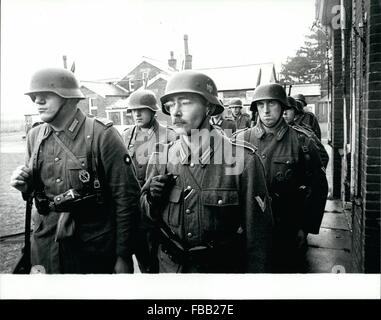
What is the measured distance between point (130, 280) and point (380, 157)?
207cm

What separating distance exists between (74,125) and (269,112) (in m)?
2.16

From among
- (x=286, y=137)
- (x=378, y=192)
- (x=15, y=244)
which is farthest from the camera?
(x=15, y=244)

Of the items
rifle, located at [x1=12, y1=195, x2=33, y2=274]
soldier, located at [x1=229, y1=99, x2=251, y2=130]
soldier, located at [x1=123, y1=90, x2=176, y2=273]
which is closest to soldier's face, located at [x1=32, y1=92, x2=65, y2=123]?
rifle, located at [x1=12, y1=195, x2=33, y2=274]

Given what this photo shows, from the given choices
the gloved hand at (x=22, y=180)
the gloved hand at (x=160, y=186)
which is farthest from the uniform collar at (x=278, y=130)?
the gloved hand at (x=22, y=180)

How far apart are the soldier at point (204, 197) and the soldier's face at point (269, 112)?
1.59 metres

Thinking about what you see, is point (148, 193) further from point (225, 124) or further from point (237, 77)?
point (237, 77)

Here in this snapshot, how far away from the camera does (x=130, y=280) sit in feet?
8.94

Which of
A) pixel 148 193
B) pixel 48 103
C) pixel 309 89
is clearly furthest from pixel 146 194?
pixel 309 89

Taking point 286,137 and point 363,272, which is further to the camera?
point 286,137

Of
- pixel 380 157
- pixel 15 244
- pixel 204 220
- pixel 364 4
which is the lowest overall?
pixel 15 244

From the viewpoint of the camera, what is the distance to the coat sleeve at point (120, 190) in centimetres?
267

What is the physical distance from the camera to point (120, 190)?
267cm
